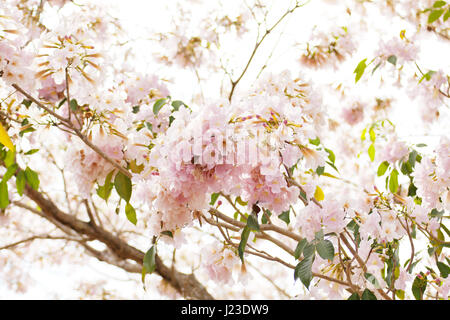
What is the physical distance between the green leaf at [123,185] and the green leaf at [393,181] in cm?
118

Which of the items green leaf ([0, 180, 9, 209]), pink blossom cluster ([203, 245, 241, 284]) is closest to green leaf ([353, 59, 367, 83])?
pink blossom cluster ([203, 245, 241, 284])

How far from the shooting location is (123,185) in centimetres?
109

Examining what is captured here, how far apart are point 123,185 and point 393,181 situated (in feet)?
4.01

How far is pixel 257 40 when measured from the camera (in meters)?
2.09

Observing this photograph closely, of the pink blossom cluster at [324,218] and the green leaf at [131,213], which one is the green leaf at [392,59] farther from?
the green leaf at [131,213]

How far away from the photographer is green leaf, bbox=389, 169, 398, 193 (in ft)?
5.85

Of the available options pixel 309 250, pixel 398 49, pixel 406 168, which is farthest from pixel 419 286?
pixel 398 49

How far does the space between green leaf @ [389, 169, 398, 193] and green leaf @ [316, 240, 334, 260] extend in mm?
915

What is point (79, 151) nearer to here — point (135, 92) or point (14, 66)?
point (14, 66)

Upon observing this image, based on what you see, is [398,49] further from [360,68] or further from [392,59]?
[360,68]

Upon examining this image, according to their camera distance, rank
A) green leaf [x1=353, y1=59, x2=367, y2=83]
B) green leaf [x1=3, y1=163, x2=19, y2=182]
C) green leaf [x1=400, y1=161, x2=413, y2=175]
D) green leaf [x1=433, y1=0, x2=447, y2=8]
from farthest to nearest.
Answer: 1. green leaf [x1=400, y1=161, x2=413, y2=175]
2. green leaf [x1=353, y1=59, x2=367, y2=83]
3. green leaf [x1=433, y1=0, x2=447, y2=8]
4. green leaf [x1=3, y1=163, x2=19, y2=182]

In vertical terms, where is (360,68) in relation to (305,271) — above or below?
above

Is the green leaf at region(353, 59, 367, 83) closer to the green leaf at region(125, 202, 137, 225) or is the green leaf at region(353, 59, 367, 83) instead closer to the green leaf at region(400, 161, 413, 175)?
the green leaf at region(400, 161, 413, 175)

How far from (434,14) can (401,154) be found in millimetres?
716
